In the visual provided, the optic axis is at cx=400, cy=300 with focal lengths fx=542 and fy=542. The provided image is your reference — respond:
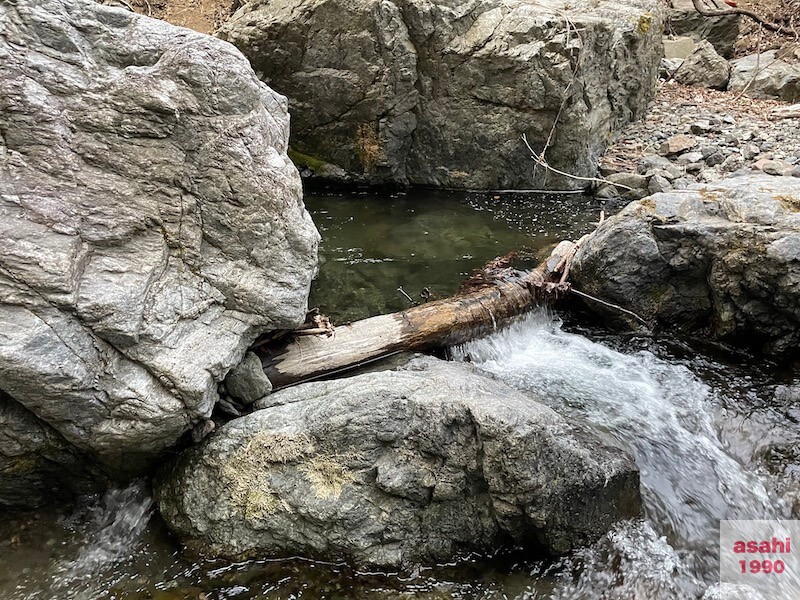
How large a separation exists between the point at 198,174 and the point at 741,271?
4.66 meters

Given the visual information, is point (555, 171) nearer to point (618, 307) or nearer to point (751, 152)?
point (751, 152)

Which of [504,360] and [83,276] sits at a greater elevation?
[83,276]

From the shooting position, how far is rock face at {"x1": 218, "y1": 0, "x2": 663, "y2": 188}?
8.78 meters

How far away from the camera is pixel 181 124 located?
136 inches

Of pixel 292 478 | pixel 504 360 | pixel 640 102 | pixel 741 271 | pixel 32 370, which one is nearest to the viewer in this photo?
pixel 32 370

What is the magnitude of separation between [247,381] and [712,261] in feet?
14.3

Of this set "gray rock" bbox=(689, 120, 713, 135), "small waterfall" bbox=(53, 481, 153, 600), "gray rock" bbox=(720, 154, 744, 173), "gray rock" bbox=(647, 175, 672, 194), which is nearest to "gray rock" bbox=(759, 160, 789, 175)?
"gray rock" bbox=(720, 154, 744, 173)

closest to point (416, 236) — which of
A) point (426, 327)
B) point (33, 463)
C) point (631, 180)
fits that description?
point (426, 327)

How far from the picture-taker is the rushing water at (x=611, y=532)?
3.23 m

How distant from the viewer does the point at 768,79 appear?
12.0 m

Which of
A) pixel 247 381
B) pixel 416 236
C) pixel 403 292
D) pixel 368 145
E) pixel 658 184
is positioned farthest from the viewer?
pixel 368 145

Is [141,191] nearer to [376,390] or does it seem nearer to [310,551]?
[376,390]

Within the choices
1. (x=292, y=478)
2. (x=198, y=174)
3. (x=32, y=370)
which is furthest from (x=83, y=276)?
(x=292, y=478)

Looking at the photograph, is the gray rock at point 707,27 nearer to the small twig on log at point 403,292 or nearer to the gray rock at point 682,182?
the gray rock at point 682,182
